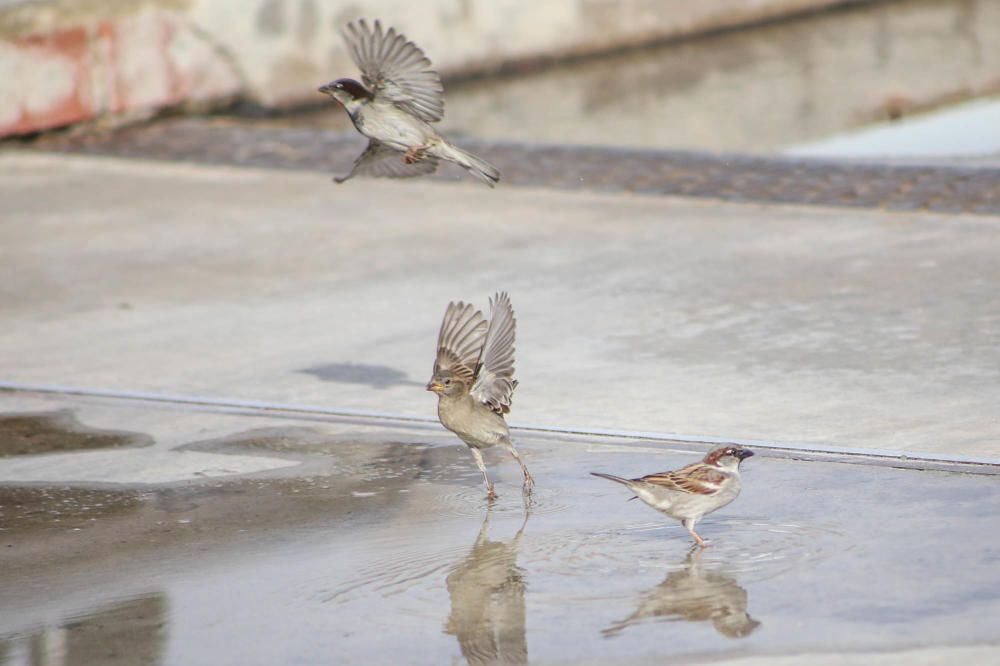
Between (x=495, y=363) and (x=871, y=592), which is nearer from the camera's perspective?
(x=871, y=592)

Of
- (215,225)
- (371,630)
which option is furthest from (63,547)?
(215,225)

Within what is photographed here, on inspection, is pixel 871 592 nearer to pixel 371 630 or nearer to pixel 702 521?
pixel 702 521

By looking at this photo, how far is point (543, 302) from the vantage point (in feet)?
33.0

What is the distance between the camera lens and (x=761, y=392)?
316 inches

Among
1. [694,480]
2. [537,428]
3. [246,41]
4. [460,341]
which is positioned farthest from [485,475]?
[246,41]

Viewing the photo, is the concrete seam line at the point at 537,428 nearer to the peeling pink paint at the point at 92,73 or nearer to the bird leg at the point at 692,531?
the bird leg at the point at 692,531

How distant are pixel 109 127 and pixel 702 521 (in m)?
10.7

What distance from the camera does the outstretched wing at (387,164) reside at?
320 inches

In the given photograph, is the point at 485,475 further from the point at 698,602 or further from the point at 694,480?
the point at 698,602

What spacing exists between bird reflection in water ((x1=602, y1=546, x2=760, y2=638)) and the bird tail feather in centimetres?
218

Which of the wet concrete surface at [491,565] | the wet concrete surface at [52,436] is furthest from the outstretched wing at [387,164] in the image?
the wet concrete surface at [52,436]

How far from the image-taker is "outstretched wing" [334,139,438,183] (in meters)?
8.14

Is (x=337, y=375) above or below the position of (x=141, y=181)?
below

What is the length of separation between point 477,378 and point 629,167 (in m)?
6.90
